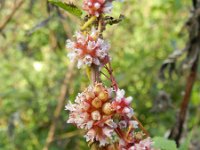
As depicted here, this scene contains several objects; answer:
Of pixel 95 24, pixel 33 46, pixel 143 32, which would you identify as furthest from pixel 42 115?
pixel 95 24

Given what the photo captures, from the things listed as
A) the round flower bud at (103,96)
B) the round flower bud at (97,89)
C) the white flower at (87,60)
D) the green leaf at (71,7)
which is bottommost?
the round flower bud at (103,96)

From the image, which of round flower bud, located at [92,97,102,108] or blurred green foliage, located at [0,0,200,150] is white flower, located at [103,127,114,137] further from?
blurred green foliage, located at [0,0,200,150]

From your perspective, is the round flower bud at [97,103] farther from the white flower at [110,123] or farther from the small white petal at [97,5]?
the small white petal at [97,5]

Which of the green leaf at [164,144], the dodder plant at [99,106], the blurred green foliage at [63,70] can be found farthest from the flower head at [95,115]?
the blurred green foliage at [63,70]

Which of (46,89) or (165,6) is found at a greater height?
(165,6)

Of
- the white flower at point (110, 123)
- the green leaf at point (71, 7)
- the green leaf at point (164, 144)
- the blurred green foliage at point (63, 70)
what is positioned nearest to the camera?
the white flower at point (110, 123)

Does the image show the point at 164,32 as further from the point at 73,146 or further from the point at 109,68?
the point at 109,68

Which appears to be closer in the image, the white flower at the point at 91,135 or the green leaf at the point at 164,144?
the white flower at the point at 91,135

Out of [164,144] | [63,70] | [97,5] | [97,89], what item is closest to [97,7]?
[97,5]
